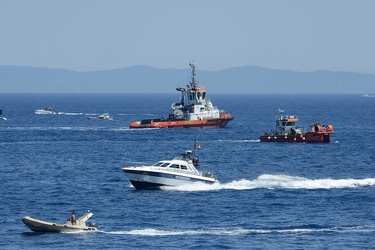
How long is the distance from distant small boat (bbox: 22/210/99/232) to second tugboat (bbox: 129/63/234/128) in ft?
392

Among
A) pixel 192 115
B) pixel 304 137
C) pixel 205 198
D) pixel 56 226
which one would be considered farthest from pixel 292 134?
pixel 56 226

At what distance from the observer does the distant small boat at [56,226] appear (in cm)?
6725

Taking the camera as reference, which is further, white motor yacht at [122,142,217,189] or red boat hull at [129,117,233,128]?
red boat hull at [129,117,233,128]

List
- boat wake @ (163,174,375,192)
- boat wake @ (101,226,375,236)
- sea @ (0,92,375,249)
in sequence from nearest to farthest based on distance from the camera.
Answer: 1. sea @ (0,92,375,249)
2. boat wake @ (101,226,375,236)
3. boat wake @ (163,174,375,192)

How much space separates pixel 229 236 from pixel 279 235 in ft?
12.3

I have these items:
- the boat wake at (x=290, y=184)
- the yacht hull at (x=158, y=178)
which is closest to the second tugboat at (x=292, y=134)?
the boat wake at (x=290, y=184)

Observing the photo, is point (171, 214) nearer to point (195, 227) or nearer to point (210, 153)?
point (195, 227)

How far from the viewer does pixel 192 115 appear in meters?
189

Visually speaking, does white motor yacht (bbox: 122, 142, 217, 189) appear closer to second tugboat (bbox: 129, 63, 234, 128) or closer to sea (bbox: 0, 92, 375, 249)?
sea (bbox: 0, 92, 375, 249)

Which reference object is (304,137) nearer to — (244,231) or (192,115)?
(192,115)

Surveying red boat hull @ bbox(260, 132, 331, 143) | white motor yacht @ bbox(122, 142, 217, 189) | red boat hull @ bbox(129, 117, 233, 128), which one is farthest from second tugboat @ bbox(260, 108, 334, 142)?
white motor yacht @ bbox(122, 142, 217, 189)

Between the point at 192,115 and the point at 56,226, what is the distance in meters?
122

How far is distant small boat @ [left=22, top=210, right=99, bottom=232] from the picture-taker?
2648 inches

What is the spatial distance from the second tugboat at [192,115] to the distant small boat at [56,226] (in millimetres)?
119402
